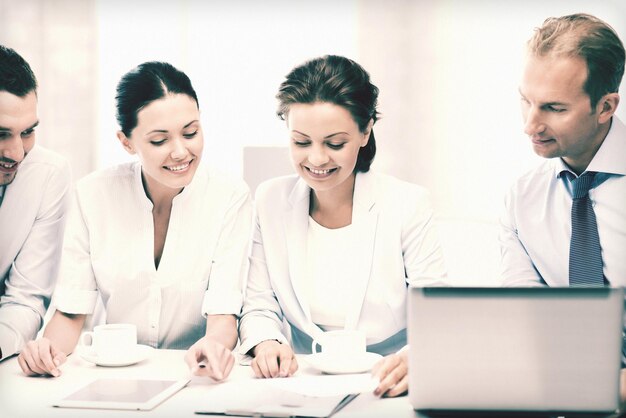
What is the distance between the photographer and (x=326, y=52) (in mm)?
3707

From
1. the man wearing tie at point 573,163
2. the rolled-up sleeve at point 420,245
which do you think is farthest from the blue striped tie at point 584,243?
the rolled-up sleeve at point 420,245

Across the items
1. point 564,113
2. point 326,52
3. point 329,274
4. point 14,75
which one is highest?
point 326,52

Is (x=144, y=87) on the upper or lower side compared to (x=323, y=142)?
upper

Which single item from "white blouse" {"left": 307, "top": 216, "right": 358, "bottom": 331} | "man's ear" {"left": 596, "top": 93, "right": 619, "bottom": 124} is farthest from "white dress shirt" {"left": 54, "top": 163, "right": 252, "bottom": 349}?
"man's ear" {"left": 596, "top": 93, "right": 619, "bottom": 124}

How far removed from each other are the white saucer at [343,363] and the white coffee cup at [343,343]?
1cm

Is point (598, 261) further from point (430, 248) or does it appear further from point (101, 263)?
point (101, 263)

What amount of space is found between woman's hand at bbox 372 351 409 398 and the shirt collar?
0.79 meters

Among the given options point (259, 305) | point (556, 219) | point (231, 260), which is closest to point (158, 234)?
point (231, 260)

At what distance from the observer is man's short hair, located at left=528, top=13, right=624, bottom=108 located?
1.82m

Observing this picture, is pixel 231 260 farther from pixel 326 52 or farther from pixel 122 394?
pixel 326 52

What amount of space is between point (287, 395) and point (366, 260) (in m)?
0.63

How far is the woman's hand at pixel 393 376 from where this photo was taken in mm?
1363

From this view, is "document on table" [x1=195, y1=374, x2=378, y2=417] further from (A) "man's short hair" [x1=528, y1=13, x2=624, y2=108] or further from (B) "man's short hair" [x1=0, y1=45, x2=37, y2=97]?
(B) "man's short hair" [x1=0, y1=45, x2=37, y2=97]

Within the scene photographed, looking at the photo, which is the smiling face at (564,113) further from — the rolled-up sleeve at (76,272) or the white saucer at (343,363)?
the rolled-up sleeve at (76,272)
